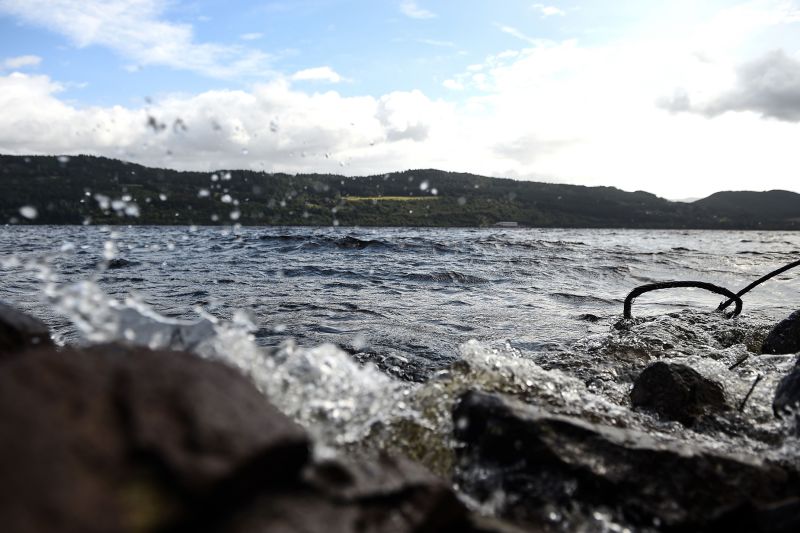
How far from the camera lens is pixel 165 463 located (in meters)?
1.82

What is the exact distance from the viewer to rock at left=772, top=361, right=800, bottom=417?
14.8ft

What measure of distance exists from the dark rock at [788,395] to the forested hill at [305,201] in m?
71.3

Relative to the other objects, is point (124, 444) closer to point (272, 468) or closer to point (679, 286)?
point (272, 468)

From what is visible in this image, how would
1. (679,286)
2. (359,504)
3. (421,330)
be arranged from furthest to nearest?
1. (421,330)
2. (679,286)
3. (359,504)

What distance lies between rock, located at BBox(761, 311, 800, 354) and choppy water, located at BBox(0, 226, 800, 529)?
398mm

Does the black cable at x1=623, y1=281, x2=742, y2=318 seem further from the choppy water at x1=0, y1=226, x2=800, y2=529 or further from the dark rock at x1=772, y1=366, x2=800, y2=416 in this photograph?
the dark rock at x1=772, y1=366, x2=800, y2=416

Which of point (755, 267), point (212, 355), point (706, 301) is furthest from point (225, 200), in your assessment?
point (212, 355)

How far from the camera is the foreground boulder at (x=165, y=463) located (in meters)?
1.65

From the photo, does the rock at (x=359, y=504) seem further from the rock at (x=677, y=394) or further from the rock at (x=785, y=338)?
the rock at (x=785, y=338)

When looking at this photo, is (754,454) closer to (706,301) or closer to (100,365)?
(100,365)

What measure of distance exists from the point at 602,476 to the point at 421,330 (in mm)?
6825

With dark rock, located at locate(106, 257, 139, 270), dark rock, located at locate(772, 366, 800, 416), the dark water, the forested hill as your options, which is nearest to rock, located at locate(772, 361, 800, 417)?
dark rock, located at locate(772, 366, 800, 416)

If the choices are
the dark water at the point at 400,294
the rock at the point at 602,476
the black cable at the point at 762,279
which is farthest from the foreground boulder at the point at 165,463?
the black cable at the point at 762,279

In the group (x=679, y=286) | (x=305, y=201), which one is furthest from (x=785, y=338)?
(x=305, y=201)
